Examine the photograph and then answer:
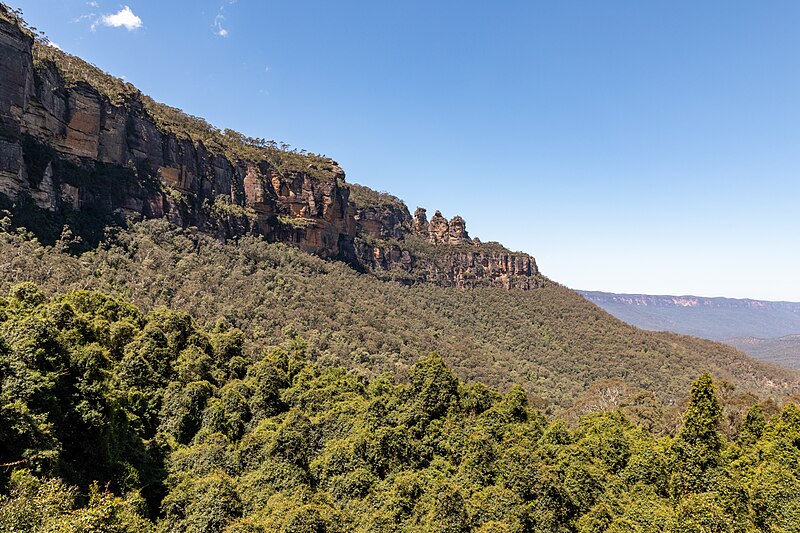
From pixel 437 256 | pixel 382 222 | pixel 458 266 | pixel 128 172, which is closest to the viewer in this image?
pixel 128 172

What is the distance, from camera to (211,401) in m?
31.5

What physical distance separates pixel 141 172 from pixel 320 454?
2893 inches

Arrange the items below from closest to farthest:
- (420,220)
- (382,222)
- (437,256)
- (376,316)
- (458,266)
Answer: (376,316) < (458,266) < (437,256) < (382,222) < (420,220)

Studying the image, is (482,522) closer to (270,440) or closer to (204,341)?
(270,440)

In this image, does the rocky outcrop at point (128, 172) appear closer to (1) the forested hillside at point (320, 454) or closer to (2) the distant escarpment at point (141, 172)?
(2) the distant escarpment at point (141, 172)

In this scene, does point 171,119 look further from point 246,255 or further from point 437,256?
point 437,256

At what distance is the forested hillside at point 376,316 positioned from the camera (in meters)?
59.4

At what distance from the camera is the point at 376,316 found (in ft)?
300

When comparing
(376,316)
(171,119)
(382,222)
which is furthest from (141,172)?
(382,222)

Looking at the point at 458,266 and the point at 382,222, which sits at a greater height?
the point at 382,222

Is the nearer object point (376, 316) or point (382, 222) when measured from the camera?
point (376, 316)

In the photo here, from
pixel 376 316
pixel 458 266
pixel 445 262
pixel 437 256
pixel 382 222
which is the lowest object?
pixel 376 316

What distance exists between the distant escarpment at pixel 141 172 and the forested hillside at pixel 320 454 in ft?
132

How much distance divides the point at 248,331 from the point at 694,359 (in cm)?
9864
